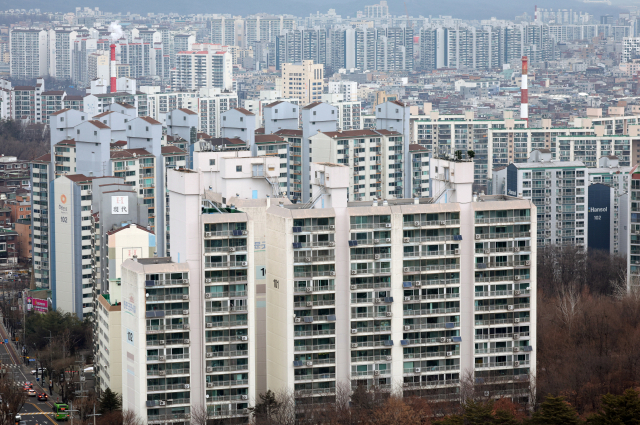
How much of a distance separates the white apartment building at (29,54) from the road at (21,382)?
92.6 m

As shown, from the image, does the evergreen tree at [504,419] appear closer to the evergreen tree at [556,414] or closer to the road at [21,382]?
the evergreen tree at [556,414]

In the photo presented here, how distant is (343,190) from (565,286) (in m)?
15.2

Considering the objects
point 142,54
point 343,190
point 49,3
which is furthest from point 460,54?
point 343,190

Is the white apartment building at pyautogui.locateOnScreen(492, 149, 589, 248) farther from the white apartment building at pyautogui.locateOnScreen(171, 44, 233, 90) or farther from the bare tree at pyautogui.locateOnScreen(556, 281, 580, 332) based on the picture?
the white apartment building at pyautogui.locateOnScreen(171, 44, 233, 90)

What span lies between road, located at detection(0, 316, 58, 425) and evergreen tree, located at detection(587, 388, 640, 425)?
12.9 m

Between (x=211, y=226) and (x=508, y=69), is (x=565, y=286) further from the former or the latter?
(x=508, y=69)

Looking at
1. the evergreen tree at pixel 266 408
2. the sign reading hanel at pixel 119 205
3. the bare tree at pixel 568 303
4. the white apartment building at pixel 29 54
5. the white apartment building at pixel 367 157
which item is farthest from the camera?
the white apartment building at pixel 29 54

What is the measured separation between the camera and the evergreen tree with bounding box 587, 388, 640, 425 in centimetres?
2214

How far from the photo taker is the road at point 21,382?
29.5m

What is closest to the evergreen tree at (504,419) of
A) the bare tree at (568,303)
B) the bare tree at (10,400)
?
the bare tree at (568,303)

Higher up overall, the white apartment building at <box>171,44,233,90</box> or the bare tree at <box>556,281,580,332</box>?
the white apartment building at <box>171,44,233,90</box>

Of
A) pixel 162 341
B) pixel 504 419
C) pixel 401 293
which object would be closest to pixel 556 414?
pixel 504 419

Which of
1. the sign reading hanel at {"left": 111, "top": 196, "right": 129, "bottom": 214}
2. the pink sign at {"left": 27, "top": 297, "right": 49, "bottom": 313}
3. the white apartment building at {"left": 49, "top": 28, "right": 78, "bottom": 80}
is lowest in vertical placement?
the pink sign at {"left": 27, "top": 297, "right": 49, "bottom": 313}

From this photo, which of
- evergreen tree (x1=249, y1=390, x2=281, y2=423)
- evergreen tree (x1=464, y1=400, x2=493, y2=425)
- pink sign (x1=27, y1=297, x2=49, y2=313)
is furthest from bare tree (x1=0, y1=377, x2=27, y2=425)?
evergreen tree (x1=464, y1=400, x2=493, y2=425)
